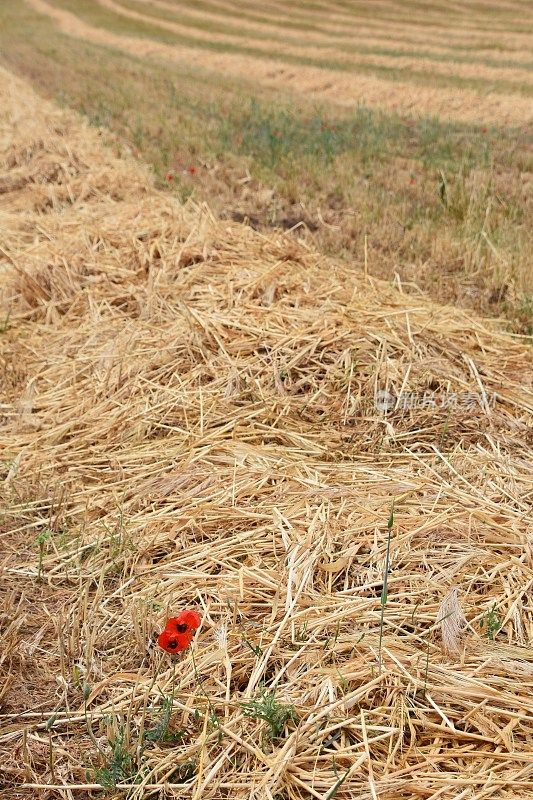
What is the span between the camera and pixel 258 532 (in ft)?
9.63

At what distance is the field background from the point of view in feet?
19.8

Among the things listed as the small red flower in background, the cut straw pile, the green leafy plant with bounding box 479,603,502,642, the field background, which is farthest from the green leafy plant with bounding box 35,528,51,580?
the field background

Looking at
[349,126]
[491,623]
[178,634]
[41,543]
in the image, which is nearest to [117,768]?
[178,634]

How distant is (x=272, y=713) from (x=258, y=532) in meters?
0.86

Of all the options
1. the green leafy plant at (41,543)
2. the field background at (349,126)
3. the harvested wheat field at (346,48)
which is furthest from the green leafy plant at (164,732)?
the harvested wheat field at (346,48)

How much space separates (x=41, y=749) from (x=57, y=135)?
804cm

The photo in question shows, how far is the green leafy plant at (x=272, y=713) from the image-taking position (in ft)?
7.08

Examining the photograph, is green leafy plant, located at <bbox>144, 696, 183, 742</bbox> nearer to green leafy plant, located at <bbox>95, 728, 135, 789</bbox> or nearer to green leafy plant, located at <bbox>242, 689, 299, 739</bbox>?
green leafy plant, located at <bbox>95, 728, 135, 789</bbox>

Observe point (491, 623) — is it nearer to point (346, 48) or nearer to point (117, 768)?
point (117, 768)

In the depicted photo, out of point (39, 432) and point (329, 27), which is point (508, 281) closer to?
point (39, 432)

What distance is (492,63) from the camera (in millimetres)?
17266

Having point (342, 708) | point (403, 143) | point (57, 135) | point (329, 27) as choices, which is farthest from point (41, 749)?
point (329, 27)

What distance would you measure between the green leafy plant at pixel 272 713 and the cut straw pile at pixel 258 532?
0.4 inches

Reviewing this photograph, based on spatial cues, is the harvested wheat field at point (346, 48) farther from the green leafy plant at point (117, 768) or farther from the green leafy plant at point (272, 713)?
the green leafy plant at point (117, 768)
